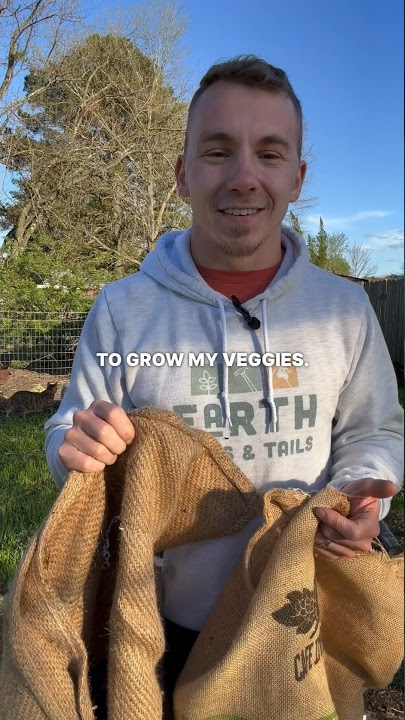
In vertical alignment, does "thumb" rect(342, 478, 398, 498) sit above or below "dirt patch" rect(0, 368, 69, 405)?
above

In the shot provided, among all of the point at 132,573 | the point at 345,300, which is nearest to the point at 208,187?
the point at 345,300

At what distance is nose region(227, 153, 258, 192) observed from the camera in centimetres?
94

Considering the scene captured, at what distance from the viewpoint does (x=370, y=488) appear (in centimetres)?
82

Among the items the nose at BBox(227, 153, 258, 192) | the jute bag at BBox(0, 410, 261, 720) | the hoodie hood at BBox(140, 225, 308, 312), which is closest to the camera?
the jute bag at BBox(0, 410, 261, 720)

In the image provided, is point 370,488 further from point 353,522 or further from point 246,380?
point 246,380

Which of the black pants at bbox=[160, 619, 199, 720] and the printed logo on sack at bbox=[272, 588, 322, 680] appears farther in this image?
the black pants at bbox=[160, 619, 199, 720]

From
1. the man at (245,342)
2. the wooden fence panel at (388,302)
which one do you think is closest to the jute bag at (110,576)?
the man at (245,342)

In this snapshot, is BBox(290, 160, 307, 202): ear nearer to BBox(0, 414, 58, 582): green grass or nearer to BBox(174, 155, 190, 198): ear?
BBox(174, 155, 190, 198): ear

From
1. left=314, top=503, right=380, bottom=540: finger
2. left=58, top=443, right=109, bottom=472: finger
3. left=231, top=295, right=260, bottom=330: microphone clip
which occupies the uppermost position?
left=231, top=295, right=260, bottom=330: microphone clip

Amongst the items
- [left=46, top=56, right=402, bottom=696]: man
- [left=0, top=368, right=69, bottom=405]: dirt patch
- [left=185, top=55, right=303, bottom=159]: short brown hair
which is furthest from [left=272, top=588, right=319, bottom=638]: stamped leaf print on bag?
[left=0, top=368, right=69, bottom=405]: dirt patch

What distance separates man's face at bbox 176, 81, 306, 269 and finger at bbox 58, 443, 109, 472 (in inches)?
18.3

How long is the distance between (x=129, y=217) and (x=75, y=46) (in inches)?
86.4

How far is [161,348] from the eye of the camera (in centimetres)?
101

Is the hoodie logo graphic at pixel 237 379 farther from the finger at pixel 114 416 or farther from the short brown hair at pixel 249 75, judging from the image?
the short brown hair at pixel 249 75
